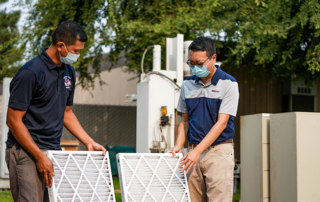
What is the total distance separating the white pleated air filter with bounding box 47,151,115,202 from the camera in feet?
8.41

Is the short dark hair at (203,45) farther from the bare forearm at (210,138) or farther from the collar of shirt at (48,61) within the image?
the collar of shirt at (48,61)

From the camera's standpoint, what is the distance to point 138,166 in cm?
282

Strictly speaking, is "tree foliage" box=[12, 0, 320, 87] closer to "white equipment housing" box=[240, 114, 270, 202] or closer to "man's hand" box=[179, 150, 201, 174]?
"white equipment housing" box=[240, 114, 270, 202]

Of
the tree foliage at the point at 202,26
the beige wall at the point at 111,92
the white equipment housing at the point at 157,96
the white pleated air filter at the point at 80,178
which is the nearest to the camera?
the white pleated air filter at the point at 80,178

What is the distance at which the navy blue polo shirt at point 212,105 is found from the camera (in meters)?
2.85

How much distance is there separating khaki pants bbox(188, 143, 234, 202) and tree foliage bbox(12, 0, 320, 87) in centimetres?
400

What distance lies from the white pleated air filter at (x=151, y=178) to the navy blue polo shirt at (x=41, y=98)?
539 mm

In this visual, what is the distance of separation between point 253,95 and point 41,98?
316 inches

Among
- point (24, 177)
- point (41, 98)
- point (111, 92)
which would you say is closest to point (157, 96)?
point (41, 98)

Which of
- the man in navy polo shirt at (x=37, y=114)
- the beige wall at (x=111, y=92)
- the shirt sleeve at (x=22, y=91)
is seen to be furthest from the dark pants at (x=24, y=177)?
the beige wall at (x=111, y=92)

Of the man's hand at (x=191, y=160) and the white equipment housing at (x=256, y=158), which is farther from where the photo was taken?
the white equipment housing at (x=256, y=158)

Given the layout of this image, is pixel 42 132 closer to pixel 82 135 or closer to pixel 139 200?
pixel 82 135

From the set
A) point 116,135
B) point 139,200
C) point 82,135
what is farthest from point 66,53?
point 116,135

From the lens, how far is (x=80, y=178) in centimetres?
265
